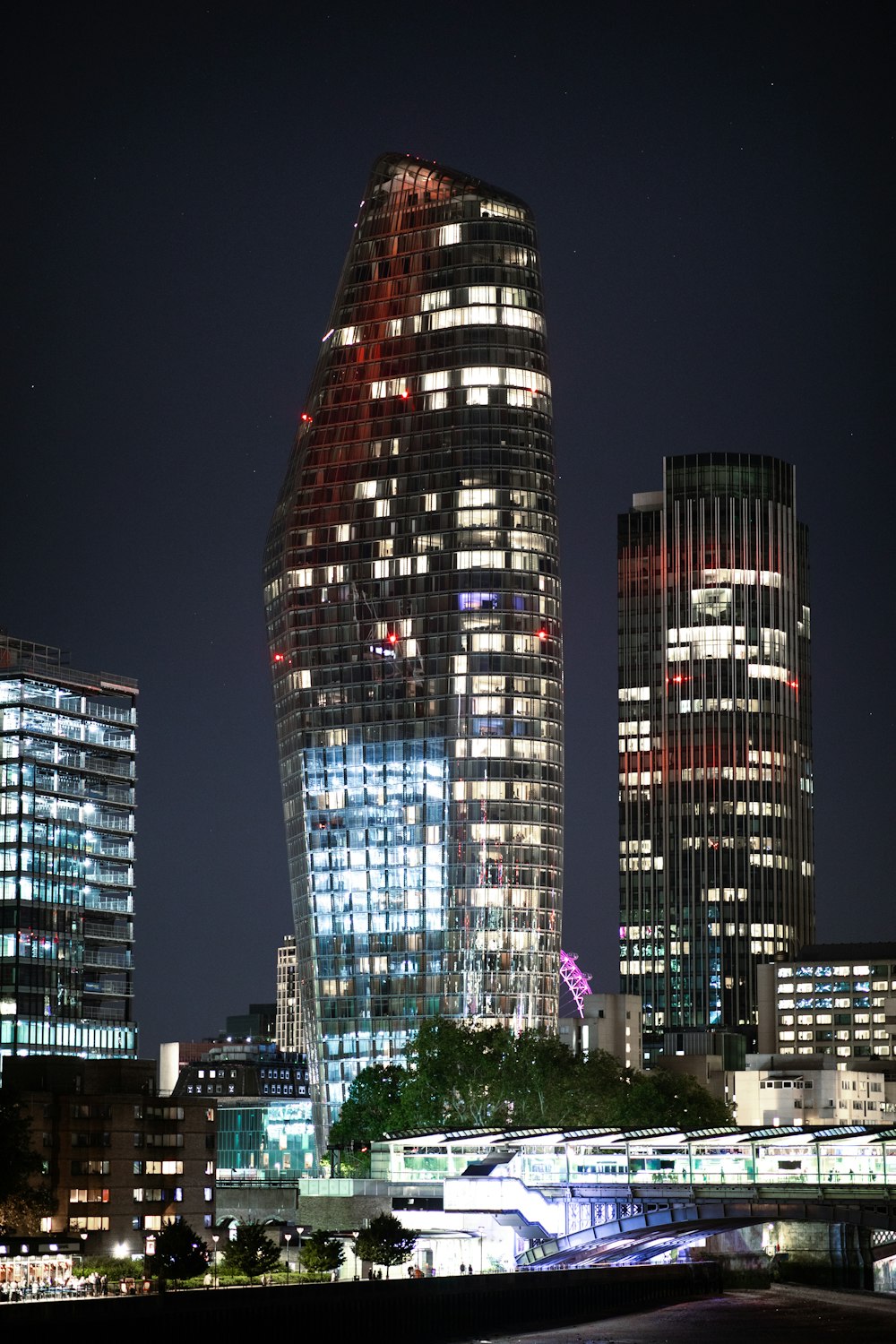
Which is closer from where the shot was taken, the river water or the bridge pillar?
the river water

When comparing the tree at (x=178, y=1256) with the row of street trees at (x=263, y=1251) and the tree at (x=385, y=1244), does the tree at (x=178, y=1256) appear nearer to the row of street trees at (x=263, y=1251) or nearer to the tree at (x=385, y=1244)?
the row of street trees at (x=263, y=1251)

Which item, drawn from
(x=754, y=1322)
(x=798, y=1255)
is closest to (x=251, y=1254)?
(x=754, y=1322)

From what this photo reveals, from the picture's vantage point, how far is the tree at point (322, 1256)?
171250mm

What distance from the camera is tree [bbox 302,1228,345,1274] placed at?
171250 millimetres

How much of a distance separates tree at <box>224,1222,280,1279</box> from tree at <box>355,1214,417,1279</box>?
33.6 feet

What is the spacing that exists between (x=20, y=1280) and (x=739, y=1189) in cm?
5600

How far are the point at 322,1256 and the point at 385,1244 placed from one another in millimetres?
8279

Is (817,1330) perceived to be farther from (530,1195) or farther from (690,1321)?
(530,1195)

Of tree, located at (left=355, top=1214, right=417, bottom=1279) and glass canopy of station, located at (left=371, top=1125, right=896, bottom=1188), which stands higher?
glass canopy of station, located at (left=371, top=1125, right=896, bottom=1188)

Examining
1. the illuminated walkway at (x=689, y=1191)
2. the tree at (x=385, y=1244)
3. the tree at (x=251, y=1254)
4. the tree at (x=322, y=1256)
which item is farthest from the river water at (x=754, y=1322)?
the tree at (x=385, y=1244)

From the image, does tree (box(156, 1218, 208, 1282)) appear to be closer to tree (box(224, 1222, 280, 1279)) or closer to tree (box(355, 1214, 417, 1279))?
tree (box(224, 1222, 280, 1279))

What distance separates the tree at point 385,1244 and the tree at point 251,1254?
10.2 m

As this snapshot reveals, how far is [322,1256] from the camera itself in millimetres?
172000

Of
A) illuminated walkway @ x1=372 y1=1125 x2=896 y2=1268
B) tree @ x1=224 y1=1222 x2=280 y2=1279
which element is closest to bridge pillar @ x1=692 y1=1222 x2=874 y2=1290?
illuminated walkway @ x1=372 y1=1125 x2=896 y2=1268
